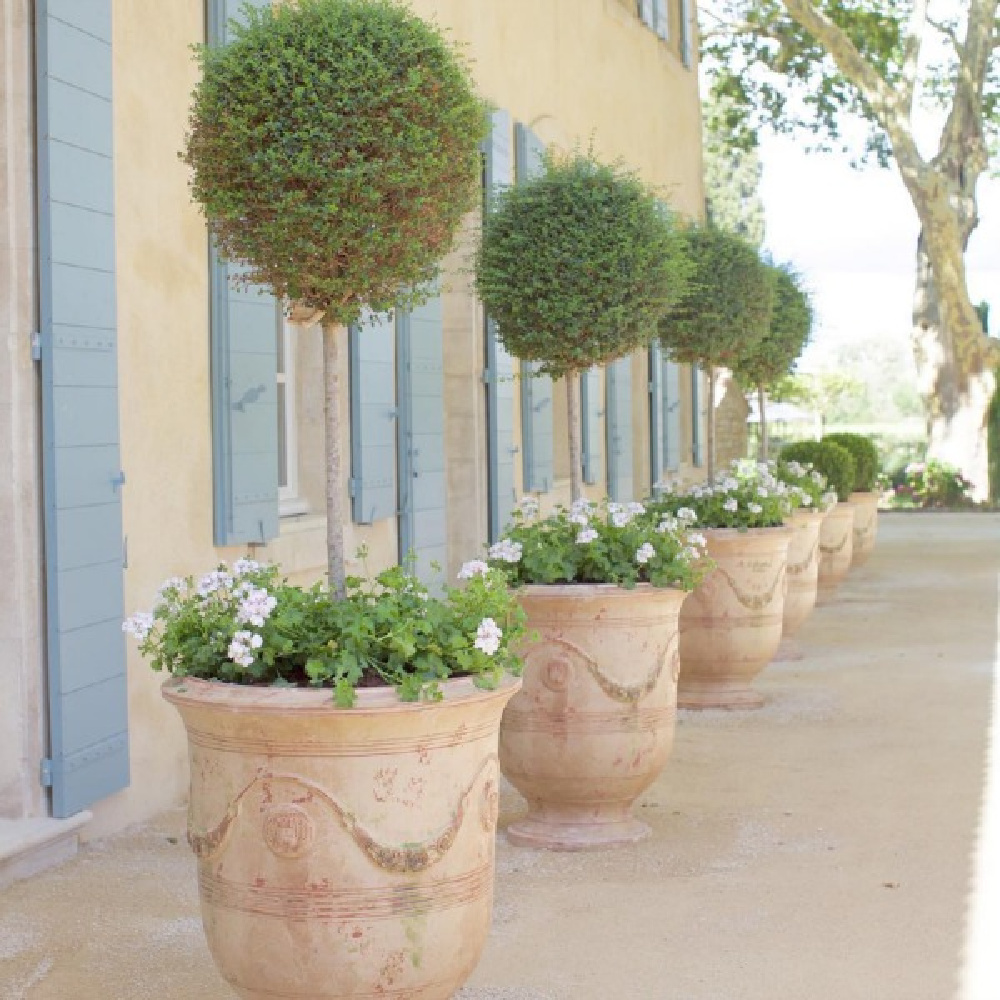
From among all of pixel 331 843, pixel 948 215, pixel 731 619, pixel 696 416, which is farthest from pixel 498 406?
pixel 948 215

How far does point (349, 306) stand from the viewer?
4035 millimetres

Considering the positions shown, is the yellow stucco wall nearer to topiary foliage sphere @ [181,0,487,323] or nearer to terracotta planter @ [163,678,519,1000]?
topiary foliage sphere @ [181,0,487,323]

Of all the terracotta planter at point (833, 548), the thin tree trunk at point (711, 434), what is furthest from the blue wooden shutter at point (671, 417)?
the thin tree trunk at point (711, 434)

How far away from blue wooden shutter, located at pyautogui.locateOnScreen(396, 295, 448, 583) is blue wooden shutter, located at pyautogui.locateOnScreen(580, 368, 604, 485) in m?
3.22

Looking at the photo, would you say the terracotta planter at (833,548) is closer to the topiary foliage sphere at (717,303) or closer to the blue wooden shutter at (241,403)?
the topiary foliage sphere at (717,303)

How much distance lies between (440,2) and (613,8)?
4638 mm

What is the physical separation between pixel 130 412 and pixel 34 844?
1.44m

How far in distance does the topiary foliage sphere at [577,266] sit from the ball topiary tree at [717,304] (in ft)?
7.99

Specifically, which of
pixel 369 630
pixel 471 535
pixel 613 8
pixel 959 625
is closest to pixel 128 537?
pixel 369 630

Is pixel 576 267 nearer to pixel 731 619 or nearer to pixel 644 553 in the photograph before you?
pixel 644 553

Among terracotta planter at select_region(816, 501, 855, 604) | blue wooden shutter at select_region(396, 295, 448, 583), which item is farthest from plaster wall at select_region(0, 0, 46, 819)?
terracotta planter at select_region(816, 501, 855, 604)

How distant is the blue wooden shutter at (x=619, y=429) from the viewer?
12719 mm

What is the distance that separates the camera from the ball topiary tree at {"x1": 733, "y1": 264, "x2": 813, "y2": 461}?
11477 mm

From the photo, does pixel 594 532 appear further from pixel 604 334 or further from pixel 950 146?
→ pixel 950 146
